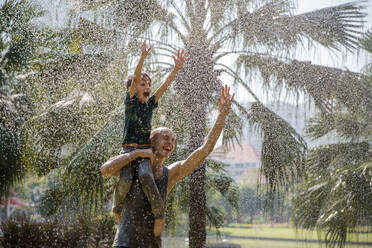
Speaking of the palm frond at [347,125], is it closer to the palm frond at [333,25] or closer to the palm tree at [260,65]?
the palm tree at [260,65]

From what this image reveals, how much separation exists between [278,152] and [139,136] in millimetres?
2892

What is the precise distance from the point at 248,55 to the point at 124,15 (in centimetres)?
178

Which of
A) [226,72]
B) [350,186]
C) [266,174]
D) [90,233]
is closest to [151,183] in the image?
[266,174]

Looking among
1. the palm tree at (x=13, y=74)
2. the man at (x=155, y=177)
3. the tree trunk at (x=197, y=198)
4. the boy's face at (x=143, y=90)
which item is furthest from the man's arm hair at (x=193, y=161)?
the palm tree at (x=13, y=74)

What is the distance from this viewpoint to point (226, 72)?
5117 millimetres

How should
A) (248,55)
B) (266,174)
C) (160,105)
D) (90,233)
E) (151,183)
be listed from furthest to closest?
(90,233) < (248,55) < (160,105) < (266,174) < (151,183)

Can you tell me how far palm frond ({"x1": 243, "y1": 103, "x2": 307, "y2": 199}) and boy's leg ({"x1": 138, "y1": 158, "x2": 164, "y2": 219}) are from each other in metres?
2.86

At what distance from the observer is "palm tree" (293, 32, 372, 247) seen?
A: 485cm

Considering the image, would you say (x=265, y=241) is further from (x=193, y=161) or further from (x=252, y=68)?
(x=193, y=161)

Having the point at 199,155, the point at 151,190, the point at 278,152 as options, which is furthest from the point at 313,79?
the point at 151,190

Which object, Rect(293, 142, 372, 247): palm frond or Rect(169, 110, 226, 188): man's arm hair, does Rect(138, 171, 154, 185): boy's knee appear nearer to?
Rect(169, 110, 226, 188): man's arm hair

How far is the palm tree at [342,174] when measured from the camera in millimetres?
4848

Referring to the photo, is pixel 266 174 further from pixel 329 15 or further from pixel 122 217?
pixel 122 217

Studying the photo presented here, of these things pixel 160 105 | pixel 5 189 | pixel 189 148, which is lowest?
pixel 5 189
